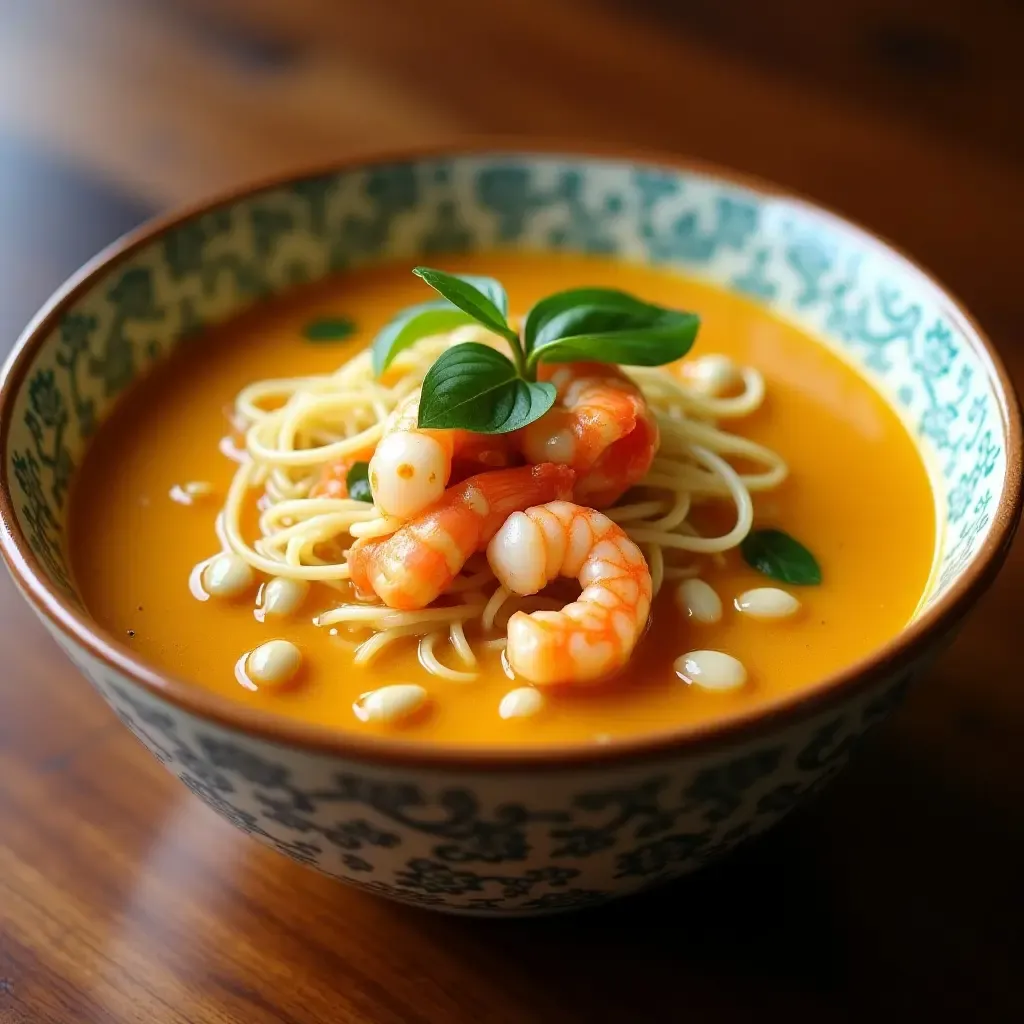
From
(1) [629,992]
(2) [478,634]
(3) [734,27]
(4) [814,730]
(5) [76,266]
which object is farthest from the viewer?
(3) [734,27]

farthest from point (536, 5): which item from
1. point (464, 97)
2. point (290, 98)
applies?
point (290, 98)

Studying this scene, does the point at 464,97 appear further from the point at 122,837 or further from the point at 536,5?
the point at 122,837

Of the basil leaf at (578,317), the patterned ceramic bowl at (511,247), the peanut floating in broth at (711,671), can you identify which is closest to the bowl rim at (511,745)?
the patterned ceramic bowl at (511,247)

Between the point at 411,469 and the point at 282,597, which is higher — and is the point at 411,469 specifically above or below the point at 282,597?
above

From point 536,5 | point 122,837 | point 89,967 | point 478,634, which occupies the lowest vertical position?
point 89,967

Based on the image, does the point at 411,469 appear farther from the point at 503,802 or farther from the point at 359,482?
the point at 503,802

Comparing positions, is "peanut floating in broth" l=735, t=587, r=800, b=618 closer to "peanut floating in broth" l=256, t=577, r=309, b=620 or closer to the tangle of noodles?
the tangle of noodles

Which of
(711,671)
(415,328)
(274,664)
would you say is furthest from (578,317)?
(274,664)
